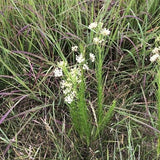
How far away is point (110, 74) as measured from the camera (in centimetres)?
156

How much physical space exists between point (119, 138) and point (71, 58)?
59cm

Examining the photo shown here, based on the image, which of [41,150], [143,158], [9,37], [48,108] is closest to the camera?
[143,158]

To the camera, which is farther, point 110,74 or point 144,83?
point 110,74

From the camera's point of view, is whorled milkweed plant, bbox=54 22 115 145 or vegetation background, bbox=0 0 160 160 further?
vegetation background, bbox=0 0 160 160

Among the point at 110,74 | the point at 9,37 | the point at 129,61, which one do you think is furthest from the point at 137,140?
the point at 9,37

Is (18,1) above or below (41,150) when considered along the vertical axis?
above

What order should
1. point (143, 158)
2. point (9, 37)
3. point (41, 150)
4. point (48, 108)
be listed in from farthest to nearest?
point (9, 37) < point (48, 108) < point (41, 150) < point (143, 158)

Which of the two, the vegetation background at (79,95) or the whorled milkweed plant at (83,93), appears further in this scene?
the vegetation background at (79,95)

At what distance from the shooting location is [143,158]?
4.14ft

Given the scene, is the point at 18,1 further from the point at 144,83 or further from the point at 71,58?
the point at 144,83

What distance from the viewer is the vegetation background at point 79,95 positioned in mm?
1267

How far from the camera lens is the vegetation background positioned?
4.16ft

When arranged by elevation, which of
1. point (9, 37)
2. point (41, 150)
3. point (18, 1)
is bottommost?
point (41, 150)

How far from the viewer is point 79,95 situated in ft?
3.52
